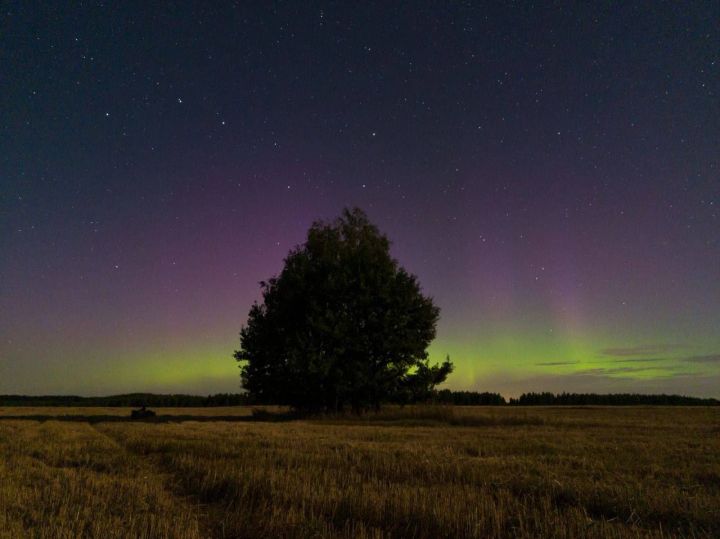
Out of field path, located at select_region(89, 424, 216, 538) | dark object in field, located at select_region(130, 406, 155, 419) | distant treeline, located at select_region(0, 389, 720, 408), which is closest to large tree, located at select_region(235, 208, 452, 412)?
dark object in field, located at select_region(130, 406, 155, 419)

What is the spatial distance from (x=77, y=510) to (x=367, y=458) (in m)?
6.40

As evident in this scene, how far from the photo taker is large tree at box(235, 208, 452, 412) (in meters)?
37.4

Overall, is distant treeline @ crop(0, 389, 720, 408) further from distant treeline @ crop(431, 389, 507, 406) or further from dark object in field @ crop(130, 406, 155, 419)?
dark object in field @ crop(130, 406, 155, 419)

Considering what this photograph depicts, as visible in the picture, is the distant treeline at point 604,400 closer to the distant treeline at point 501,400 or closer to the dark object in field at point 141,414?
the distant treeline at point 501,400

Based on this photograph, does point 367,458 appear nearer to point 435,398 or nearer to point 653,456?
point 653,456

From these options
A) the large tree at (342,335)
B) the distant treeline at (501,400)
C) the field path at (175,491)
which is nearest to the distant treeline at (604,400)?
the distant treeline at (501,400)

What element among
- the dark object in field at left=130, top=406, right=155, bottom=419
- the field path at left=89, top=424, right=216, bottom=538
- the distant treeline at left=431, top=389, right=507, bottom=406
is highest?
the distant treeline at left=431, top=389, right=507, bottom=406

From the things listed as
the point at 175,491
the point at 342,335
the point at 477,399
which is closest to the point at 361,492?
the point at 175,491

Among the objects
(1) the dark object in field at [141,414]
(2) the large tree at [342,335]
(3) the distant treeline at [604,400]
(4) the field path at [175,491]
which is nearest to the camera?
(4) the field path at [175,491]

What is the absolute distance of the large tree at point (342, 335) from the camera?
123 feet

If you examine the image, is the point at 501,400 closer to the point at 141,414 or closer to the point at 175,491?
the point at 141,414

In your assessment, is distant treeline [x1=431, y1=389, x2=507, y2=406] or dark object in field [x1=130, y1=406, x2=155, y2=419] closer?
dark object in field [x1=130, y1=406, x2=155, y2=419]

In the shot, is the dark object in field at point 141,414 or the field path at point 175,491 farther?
the dark object in field at point 141,414

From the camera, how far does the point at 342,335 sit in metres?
37.4
